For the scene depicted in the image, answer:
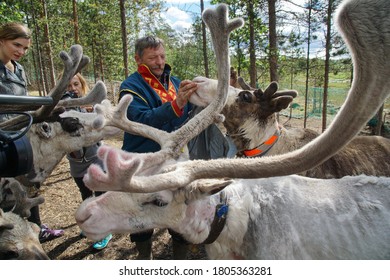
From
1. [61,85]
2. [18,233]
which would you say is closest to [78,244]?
[18,233]

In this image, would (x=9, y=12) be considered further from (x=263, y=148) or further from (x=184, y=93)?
(x=263, y=148)

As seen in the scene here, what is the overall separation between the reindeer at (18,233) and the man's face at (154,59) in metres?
1.70

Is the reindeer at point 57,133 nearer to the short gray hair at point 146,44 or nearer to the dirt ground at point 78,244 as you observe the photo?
the short gray hair at point 146,44

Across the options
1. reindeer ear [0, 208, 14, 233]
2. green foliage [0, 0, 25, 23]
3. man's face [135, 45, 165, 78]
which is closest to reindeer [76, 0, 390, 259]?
reindeer ear [0, 208, 14, 233]

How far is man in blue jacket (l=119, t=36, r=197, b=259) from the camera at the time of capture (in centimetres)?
275

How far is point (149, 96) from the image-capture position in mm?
2977

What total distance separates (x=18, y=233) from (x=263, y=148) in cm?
266

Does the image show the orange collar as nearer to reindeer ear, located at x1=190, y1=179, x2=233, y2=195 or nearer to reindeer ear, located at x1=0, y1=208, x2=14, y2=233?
reindeer ear, located at x1=190, y1=179, x2=233, y2=195

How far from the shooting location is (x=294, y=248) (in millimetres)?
1832

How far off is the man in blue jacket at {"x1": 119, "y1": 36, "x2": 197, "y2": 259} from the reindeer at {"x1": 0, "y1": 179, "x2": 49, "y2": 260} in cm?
93

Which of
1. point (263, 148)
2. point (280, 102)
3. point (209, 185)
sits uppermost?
point (280, 102)

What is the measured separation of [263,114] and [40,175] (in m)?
2.74

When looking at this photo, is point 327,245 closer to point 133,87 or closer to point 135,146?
point 135,146

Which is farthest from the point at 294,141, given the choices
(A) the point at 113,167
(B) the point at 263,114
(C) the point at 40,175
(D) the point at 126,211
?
(C) the point at 40,175
